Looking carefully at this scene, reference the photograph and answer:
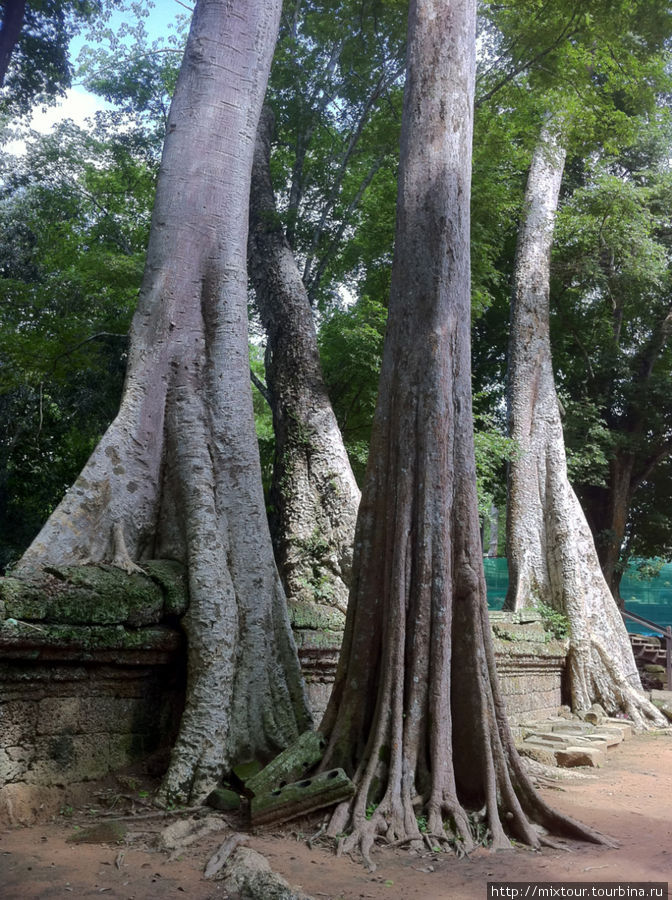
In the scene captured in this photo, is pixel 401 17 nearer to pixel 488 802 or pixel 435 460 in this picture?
pixel 435 460

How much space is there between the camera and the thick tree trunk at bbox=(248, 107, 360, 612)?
6.62 meters

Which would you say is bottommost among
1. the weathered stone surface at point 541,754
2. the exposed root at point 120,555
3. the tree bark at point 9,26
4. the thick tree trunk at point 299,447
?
the weathered stone surface at point 541,754

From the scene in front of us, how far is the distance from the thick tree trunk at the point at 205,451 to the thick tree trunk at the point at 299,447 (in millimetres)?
1853

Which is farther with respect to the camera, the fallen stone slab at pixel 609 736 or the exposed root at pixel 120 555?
the fallen stone slab at pixel 609 736

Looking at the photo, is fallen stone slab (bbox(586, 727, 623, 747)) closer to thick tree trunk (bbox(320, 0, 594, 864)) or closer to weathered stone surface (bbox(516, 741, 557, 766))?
weathered stone surface (bbox(516, 741, 557, 766))

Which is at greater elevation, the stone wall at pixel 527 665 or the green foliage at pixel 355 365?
the green foliage at pixel 355 365

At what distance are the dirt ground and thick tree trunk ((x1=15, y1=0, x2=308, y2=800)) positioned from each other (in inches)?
24.3

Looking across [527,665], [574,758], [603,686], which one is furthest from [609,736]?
[603,686]

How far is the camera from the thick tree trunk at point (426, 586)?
3.77 m

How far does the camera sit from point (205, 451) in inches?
191

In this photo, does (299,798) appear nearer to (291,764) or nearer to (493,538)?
(291,764)

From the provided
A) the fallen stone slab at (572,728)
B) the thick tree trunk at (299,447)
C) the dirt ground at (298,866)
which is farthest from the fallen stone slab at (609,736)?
the dirt ground at (298,866)

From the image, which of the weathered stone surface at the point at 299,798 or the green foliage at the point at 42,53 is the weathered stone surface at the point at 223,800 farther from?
the green foliage at the point at 42,53

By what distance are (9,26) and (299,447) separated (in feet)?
22.3
